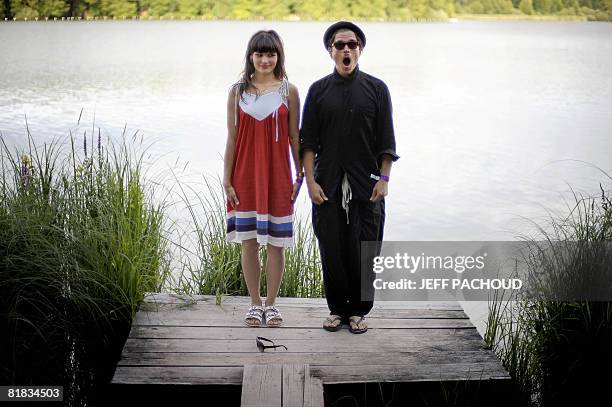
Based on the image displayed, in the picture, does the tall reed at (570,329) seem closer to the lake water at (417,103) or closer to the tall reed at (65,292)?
the tall reed at (65,292)

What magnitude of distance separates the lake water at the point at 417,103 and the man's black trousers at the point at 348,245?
1874 mm

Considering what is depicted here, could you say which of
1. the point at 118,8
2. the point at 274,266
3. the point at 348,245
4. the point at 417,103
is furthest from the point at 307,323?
the point at 118,8

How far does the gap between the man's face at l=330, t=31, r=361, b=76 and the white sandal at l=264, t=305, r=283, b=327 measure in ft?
3.63

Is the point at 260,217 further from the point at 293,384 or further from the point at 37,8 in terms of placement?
the point at 37,8

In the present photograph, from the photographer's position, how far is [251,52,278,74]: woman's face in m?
3.21

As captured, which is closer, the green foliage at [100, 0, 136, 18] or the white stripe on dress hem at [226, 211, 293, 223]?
the white stripe on dress hem at [226, 211, 293, 223]

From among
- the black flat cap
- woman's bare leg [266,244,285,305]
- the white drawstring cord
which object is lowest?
woman's bare leg [266,244,285,305]

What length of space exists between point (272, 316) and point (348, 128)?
2.99ft

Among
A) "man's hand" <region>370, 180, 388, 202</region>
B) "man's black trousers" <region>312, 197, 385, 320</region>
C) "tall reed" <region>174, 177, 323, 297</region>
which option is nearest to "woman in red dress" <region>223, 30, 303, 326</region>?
"man's black trousers" <region>312, 197, 385, 320</region>

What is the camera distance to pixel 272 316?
11.4 ft

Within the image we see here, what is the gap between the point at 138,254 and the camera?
381cm

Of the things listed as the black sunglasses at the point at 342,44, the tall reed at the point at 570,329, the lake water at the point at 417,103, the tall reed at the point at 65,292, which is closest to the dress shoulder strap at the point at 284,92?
the black sunglasses at the point at 342,44

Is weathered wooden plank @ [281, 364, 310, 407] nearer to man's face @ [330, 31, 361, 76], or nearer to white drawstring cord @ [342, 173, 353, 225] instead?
white drawstring cord @ [342, 173, 353, 225]

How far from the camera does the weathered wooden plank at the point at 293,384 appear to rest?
2828 millimetres
